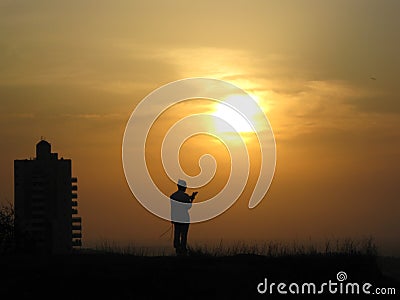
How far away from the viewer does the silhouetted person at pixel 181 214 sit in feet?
90.7

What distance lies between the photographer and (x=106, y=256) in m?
A: 26.3

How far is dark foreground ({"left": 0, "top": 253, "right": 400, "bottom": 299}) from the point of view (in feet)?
77.1

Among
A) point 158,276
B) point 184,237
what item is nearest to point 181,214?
point 184,237

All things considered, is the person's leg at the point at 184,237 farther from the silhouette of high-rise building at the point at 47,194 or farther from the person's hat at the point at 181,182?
the silhouette of high-rise building at the point at 47,194

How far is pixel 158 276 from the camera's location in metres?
24.2

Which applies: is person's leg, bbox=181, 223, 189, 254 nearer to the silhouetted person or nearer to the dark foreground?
the silhouetted person

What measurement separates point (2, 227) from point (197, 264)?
12.4 metres

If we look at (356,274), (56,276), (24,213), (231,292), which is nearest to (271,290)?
(231,292)

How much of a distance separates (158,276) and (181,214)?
3722 millimetres

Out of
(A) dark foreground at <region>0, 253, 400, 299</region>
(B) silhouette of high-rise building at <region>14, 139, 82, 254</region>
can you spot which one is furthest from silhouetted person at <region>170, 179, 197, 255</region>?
(B) silhouette of high-rise building at <region>14, 139, 82, 254</region>

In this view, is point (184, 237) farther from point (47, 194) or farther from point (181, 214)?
point (47, 194)

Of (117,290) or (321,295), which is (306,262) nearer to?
(321,295)

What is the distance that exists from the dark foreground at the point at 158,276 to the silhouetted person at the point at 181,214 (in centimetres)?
178

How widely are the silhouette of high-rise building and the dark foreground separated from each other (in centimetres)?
2634
